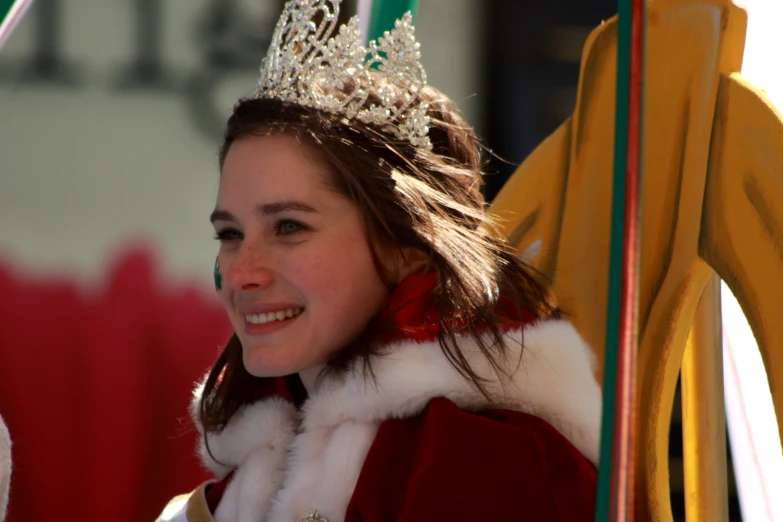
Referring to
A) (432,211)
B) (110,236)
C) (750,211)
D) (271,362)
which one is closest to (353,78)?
(432,211)

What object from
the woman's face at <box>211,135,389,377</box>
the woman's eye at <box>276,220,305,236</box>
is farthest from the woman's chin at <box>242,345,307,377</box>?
the woman's eye at <box>276,220,305,236</box>

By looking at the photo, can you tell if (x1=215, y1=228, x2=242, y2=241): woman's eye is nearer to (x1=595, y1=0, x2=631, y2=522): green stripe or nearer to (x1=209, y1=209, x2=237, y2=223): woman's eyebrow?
(x1=209, y1=209, x2=237, y2=223): woman's eyebrow

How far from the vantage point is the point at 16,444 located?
2414mm

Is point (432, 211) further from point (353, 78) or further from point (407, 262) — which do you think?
point (353, 78)

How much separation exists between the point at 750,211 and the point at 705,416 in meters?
0.22

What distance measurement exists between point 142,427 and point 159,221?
1.67 feet

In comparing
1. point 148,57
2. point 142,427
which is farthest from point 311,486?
point 148,57

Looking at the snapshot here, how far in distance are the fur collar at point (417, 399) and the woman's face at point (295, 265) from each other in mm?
55

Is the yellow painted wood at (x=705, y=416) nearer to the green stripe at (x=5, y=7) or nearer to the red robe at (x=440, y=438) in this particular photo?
the red robe at (x=440, y=438)

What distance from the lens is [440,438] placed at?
861mm

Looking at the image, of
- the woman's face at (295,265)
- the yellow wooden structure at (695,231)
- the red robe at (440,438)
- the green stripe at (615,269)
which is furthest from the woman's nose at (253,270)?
the green stripe at (615,269)

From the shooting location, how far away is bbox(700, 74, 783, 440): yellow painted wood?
2.67 ft

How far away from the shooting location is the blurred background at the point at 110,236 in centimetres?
241

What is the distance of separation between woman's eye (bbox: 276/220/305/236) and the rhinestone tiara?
0.41 feet
